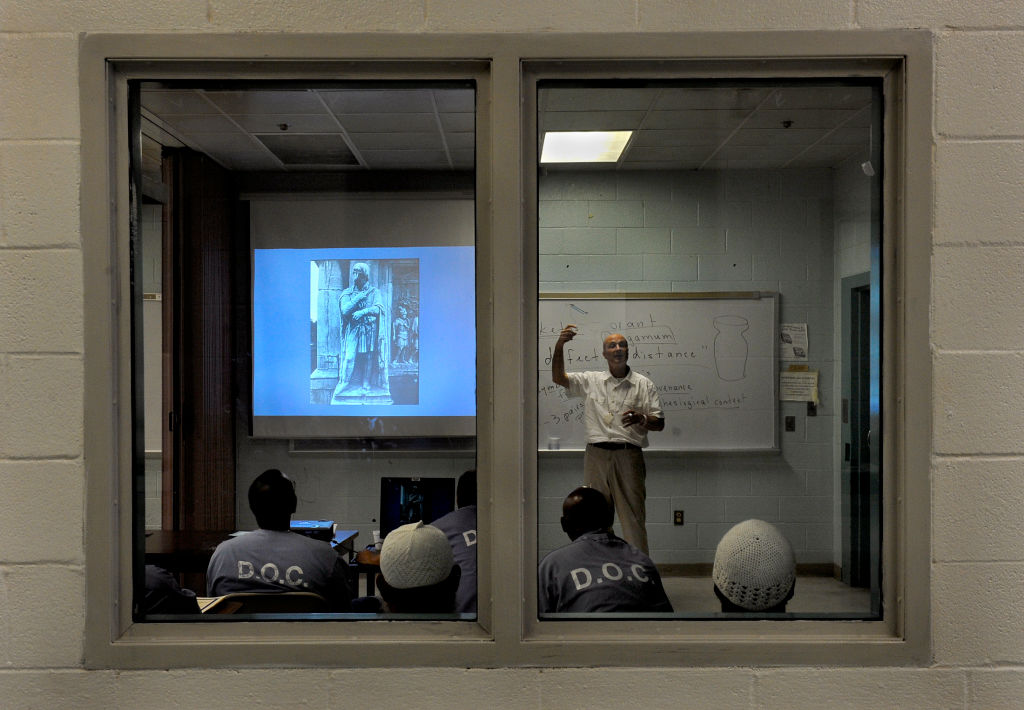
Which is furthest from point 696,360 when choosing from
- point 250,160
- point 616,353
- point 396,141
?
point 250,160

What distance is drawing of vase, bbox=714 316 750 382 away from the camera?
5.95 ft

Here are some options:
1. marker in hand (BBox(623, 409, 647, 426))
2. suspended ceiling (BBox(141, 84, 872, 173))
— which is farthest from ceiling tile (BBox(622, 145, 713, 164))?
marker in hand (BBox(623, 409, 647, 426))

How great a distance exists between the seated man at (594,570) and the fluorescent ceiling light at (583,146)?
0.79 meters

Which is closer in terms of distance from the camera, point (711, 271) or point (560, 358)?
point (560, 358)

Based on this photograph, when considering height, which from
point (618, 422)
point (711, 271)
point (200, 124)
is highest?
point (200, 124)

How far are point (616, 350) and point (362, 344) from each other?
0.63 m

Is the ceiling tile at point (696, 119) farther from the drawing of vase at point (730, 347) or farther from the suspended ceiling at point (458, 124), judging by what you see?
the drawing of vase at point (730, 347)

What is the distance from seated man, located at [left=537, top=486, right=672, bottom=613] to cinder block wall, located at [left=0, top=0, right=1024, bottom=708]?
19cm

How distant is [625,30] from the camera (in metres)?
1.51

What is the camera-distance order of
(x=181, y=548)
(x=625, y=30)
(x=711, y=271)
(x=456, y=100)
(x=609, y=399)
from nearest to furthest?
(x=625, y=30) → (x=456, y=100) → (x=181, y=548) → (x=609, y=399) → (x=711, y=271)

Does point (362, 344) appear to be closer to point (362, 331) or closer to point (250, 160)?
point (362, 331)

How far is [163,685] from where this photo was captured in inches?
60.9

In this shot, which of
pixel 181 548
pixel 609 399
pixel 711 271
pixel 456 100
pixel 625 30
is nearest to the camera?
pixel 625 30

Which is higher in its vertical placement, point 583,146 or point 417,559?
point 583,146
